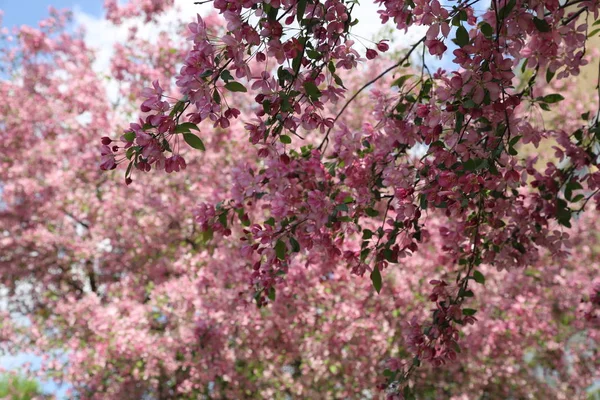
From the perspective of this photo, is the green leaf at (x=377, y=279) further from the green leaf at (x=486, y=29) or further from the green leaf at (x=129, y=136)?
the green leaf at (x=129, y=136)

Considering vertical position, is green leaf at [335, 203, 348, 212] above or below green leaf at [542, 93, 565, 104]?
below

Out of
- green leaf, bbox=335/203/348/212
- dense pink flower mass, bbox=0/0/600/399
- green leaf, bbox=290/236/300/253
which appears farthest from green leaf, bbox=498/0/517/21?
green leaf, bbox=290/236/300/253

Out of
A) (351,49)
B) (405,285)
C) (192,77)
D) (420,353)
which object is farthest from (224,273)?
(192,77)

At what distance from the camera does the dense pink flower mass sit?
2473 mm

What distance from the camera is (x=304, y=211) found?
9.77 ft

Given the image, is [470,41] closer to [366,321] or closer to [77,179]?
[366,321]

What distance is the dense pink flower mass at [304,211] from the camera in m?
2.47

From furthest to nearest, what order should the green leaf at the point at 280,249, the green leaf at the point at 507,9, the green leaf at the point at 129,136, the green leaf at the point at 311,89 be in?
1. the green leaf at the point at 280,249
2. the green leaf at the point at 311,89
3. the green leaf at the point at 507,9
4. the green leaf at the point at 129,136

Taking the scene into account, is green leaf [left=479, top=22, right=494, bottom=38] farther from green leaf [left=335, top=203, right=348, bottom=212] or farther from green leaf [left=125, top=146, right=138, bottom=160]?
green leaf [left=125, top=146, right=138, bottom=160]

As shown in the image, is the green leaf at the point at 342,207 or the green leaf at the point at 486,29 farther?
Answer: the green leaf at the point at 342,207

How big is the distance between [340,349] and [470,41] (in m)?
4.76

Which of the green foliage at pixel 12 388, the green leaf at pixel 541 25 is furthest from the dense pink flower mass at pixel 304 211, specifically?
the green foliage at pixel 12 388

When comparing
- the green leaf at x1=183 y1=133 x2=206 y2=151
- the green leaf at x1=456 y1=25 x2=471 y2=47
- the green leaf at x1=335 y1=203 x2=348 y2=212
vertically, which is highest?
the green leaf at x1=456 y1=25 x2=471 y2=47

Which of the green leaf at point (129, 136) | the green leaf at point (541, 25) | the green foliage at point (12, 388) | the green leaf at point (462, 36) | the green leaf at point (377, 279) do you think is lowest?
the green leaf at point (377, 279)
